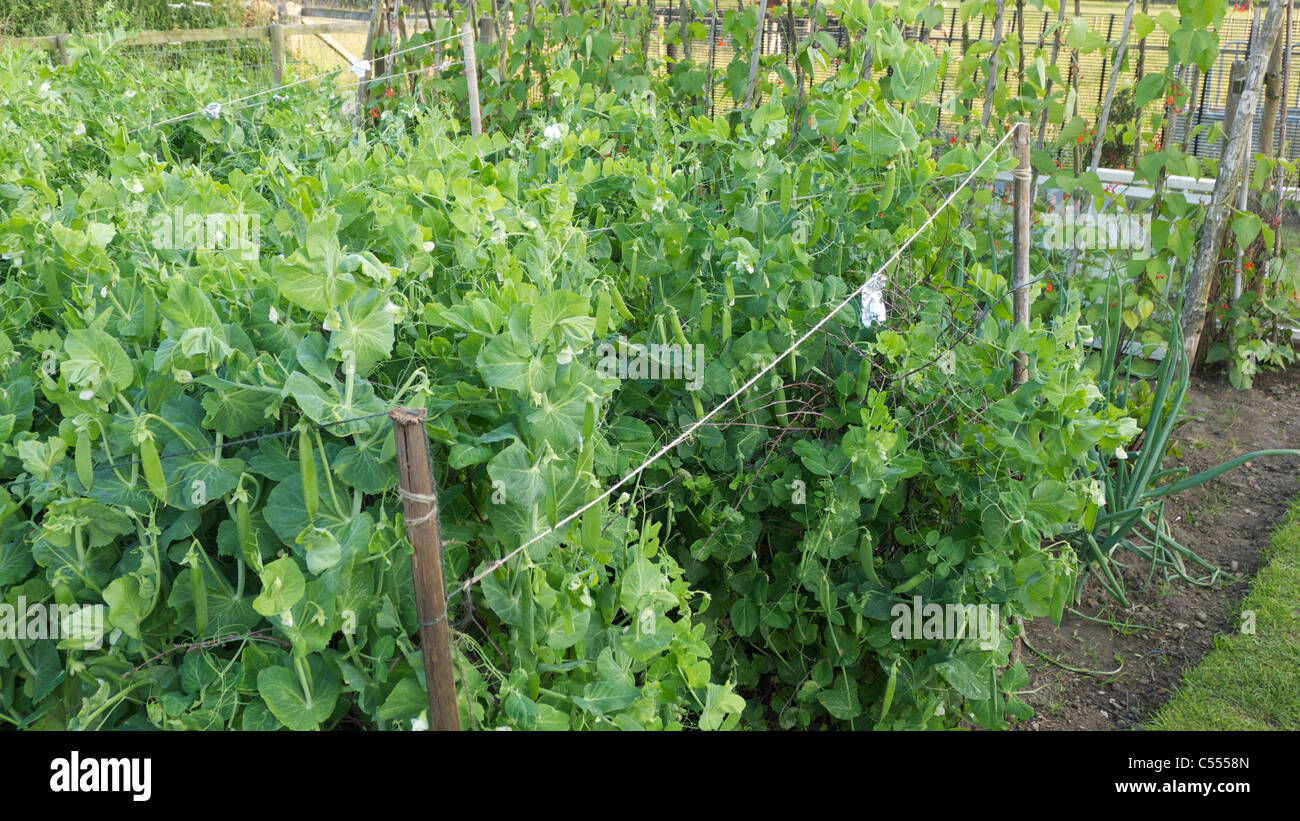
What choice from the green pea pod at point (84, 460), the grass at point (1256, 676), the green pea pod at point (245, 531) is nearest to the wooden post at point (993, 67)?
the grass at point (1256, 676)

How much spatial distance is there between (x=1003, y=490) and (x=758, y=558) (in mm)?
646

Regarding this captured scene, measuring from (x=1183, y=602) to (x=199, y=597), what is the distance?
8.79 feet

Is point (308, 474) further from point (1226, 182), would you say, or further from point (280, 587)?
point (1226, 182)

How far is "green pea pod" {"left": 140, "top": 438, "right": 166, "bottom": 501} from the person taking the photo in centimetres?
136

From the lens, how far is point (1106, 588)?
9.55ft

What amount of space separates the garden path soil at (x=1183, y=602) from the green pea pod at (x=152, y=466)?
2.10 meters

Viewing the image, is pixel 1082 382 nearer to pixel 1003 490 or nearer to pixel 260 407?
pixel 1003 490

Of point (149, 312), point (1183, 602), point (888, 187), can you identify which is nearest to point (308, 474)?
point (149, 312)

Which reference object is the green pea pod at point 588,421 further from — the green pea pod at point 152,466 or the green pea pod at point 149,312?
the green pea pod at point 149,312

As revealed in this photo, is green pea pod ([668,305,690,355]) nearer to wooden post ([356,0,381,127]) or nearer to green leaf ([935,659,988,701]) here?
green leaf ([935,659,988,701])

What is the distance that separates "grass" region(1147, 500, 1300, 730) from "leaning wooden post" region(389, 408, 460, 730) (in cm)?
192

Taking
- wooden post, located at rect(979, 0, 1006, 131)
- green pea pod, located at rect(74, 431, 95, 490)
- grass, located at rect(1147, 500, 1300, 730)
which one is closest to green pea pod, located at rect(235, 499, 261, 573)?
green pea pod, located at rect(74, 431, 95, 490)

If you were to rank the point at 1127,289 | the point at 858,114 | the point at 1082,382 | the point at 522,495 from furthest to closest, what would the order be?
the point at 1127,289 → the point at 858,114 → the point at 1082,382 → the point at 522,495
